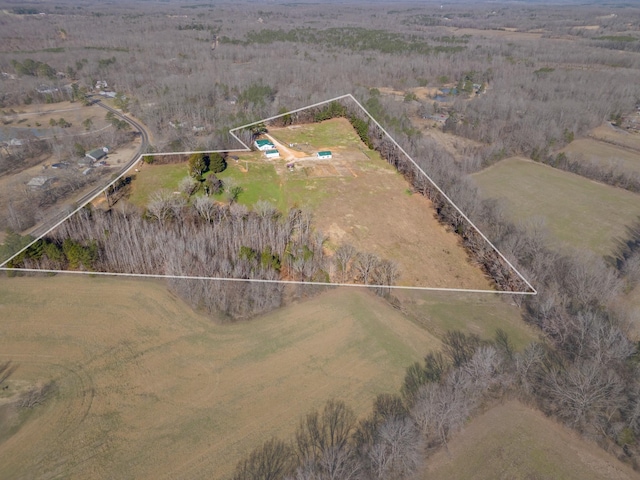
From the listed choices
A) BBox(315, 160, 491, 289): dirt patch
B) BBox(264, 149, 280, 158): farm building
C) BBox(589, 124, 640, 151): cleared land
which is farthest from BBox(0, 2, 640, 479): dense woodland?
BBox(264, 149, 280, 158): farm building

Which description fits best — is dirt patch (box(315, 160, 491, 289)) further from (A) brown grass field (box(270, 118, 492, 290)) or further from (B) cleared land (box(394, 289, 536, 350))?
(B) cleared land (box(394, 289, 536, 350))

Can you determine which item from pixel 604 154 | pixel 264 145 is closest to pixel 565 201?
pixel 604 154

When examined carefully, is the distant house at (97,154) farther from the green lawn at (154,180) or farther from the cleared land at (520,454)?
the cleared land at (520,454)

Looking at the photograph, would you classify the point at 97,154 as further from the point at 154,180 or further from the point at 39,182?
the point at 154,180

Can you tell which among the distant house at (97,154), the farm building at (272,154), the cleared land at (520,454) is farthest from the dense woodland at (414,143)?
the distant house at (97,154)

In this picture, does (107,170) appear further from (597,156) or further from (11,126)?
(597,156)

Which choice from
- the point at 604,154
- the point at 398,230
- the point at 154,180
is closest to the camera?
the point at 398,230
